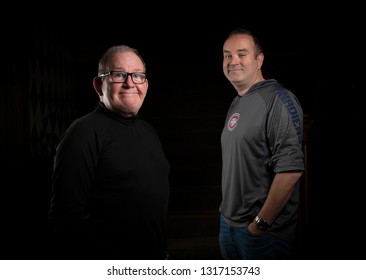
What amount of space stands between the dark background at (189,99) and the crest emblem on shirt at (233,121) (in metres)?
1.20

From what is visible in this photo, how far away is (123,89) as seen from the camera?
5.07 feet

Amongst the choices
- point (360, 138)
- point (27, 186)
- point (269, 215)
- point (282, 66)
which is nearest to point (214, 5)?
point (282, 66)

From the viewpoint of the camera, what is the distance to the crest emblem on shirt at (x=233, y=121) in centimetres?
191

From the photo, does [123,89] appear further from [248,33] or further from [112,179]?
[248,33]

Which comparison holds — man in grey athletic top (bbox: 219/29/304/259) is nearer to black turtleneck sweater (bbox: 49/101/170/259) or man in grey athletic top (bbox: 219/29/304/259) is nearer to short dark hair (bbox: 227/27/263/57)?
short dark hair (bbox: 227/27/263/57)

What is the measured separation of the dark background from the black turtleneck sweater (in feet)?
5.74

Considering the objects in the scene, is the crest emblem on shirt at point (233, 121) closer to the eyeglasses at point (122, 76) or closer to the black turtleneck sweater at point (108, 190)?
the black turtleneck sweater at point (108, 190)

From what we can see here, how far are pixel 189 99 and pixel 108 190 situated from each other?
3.97 metres

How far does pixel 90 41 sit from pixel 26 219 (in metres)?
2.63

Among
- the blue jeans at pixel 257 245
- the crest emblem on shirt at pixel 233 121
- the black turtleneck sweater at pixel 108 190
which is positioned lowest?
the blue jeans at pixel 257 245

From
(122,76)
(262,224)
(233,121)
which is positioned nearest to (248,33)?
(233,121)

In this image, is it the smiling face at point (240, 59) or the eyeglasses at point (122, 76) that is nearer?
the eyeglasses at point (122, 76)

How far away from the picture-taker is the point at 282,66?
18.4ft

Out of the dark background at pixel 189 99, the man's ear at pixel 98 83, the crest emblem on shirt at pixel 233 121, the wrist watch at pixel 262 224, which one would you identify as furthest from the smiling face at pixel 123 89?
the dark background at pixel 189 99
